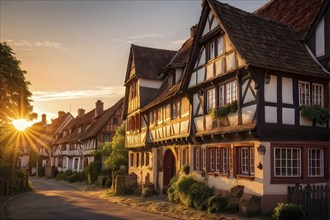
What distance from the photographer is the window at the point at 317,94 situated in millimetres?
20016

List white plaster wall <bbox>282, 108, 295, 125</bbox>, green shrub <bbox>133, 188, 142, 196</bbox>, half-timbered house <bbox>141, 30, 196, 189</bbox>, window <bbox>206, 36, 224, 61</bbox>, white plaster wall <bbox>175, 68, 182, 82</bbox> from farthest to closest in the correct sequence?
green shrub <bbox>133, 188, 142, 196</bbox>
white plaster wall <bbox>175, 68, 182, 82</bbox>
half-timbered house <bbox>141, 30, 196, 189</bbox>
window <bbox>206, 36, 224, 61</bbox>
white plaster wall <bbox>282, 108, 295, 125</bbox>

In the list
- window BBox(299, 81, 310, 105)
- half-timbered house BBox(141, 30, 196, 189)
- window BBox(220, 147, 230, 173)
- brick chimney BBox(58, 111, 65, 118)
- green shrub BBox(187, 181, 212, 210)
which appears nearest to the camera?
window BBox(299, 81, 310, 105)

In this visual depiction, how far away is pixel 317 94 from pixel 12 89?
21.6 m

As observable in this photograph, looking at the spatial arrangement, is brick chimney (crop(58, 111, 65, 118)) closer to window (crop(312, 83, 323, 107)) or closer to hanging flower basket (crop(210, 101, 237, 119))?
hanging flower basket (crop(210, 101, 237, 119))

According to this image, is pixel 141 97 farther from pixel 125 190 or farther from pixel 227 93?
pixel 227 93

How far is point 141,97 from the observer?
3444cm

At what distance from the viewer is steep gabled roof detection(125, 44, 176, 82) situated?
3492 cm

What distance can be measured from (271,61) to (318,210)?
6662 millimetres

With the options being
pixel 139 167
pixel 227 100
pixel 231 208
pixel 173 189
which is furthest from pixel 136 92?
pixel 231 208

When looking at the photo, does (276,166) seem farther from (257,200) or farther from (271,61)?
(271,61)

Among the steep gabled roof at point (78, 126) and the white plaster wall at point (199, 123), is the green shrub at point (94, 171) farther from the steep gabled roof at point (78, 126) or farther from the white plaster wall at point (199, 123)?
the white plaster wall at point (199, 123)

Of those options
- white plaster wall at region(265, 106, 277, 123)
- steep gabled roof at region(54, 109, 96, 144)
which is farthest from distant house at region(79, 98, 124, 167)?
white plaster wall at region(265, 106, 277, 123)

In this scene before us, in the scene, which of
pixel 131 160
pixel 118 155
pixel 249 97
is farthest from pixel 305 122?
pixel 118 155

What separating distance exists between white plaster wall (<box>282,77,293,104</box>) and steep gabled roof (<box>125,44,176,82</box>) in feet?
54.8
